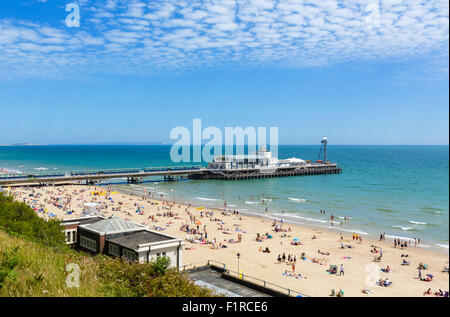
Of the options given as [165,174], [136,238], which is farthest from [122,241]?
[165,174]

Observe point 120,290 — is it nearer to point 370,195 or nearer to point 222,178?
point 370,195

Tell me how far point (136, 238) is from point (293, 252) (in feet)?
51.1

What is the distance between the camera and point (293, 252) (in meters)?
31.5

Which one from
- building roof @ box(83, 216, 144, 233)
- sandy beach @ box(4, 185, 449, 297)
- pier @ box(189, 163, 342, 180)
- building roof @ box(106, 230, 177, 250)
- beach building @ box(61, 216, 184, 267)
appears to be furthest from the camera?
pier @ box(189, 163, 342, 180)

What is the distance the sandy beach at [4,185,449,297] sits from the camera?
24.3 metres

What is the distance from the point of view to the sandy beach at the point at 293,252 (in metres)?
24.3

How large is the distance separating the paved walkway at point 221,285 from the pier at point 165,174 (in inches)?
2332

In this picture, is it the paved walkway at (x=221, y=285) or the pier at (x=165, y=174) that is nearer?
the paved walkway at (x=221, y=285)

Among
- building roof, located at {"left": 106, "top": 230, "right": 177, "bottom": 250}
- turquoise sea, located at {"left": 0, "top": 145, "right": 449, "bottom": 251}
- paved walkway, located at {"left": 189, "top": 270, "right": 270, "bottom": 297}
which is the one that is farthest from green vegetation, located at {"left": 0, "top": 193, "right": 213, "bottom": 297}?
turquoise sea, located at {"left": 0, "top": 145, "right": 449, "bottom": 251}

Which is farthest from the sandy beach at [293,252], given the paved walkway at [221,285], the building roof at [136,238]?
the paved walkway at [221,285]

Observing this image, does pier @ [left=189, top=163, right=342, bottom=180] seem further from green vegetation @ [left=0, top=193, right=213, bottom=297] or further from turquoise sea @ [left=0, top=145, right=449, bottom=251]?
green vegetation @ [left=0, top=193, right=213, bottom=297]

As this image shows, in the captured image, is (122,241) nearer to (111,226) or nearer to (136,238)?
(136,238)

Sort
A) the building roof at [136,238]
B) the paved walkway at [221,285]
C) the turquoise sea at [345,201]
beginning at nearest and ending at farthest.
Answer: the paved walkway at [221,285], the building roof at [136,238], the turquoise sea at [345,201]

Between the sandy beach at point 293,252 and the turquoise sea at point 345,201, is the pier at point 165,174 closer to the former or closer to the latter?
the turquoise sea at point 345,201
